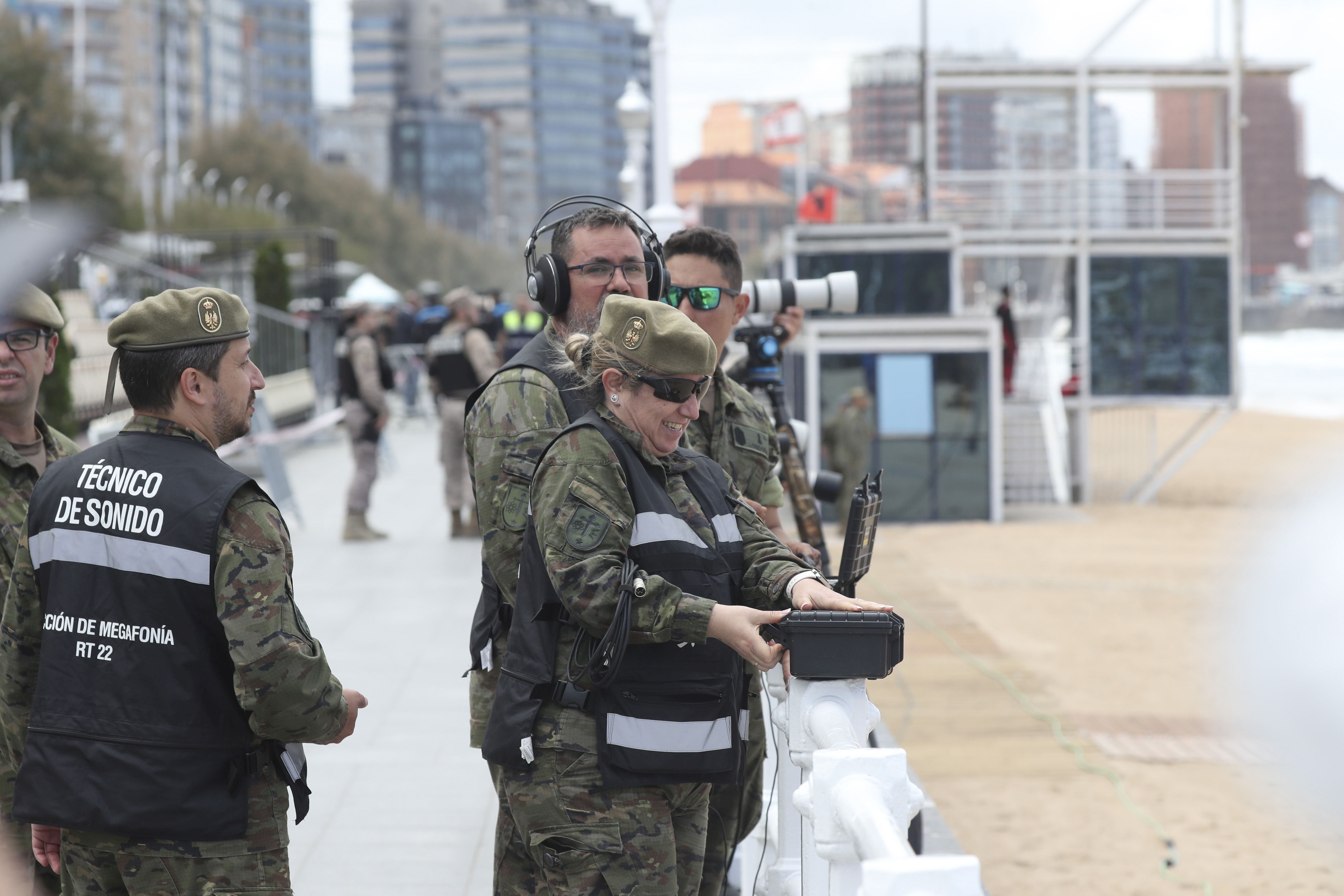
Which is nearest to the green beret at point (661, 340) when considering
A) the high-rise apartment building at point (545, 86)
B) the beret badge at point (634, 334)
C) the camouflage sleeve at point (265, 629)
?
the beret badge at point (634, 334)

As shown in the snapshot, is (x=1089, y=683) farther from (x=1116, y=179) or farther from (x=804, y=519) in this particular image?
(x=1116, y=179)

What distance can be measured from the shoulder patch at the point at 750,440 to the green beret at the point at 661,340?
108 cm

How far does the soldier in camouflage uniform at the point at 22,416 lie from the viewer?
3.23 meters

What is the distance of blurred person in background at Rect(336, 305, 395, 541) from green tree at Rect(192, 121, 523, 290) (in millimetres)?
59772

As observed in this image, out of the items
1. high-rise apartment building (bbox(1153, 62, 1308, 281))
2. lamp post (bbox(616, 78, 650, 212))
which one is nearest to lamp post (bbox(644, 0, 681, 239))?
lamp post (bbox(616, 78, 650, 212))

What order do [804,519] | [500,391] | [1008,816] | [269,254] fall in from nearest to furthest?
[500,391] < [804,519] < [1008,816] < [269,254]

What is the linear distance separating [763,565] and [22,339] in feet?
6.46

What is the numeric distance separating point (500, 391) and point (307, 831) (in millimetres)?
2778

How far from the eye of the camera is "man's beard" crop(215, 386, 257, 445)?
2.63 meters

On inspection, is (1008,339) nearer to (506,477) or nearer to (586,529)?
(506,477)

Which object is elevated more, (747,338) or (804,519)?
(747,338)

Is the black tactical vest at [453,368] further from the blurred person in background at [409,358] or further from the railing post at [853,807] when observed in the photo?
the blurred person in background at [409,358]

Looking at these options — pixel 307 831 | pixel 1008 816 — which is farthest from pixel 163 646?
pixel 1008 816

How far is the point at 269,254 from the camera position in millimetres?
23344
